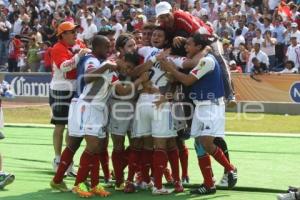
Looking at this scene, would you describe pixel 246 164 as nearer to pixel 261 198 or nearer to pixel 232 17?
pixel 261 198

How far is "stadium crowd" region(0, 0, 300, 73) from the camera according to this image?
73.2 ft

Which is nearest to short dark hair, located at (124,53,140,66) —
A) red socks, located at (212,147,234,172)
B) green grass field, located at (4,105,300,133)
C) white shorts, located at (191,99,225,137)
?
white shorts, located at (191,99,225,137)

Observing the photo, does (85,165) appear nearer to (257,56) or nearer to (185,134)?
(185,134)

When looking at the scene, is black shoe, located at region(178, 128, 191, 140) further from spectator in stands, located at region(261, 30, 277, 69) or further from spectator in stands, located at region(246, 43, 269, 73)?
spectator in stands, located at region(261, 30, 277, 69)

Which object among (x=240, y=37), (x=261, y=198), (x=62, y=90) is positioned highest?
(x=240, y=37)

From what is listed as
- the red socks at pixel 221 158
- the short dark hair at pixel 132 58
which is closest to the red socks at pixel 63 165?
the short dark hair at pixel 132 58

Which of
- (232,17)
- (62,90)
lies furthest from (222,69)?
(232,17)

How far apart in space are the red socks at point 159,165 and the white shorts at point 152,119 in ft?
0.65

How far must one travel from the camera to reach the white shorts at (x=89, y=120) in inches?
341

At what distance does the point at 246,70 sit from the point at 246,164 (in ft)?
37.0

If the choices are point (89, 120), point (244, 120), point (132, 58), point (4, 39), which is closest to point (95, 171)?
point (89, 120)

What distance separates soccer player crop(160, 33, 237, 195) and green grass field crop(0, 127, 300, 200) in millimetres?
434

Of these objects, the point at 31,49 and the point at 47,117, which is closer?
the point at 47,117

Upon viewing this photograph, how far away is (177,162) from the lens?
905cm
